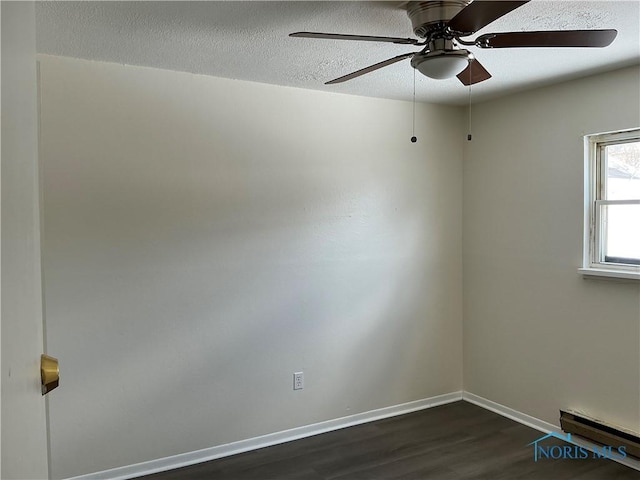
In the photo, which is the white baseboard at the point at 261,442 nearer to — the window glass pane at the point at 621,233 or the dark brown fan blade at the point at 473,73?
the window glass pane at the point at 621,233

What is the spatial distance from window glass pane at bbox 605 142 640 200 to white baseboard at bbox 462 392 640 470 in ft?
4.88

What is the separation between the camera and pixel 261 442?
120 inches

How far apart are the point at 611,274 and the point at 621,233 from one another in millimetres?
270

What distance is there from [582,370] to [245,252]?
7.17ft

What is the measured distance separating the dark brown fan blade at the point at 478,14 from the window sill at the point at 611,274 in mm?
1810

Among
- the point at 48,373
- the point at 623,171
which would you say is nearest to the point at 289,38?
the point at 48,373

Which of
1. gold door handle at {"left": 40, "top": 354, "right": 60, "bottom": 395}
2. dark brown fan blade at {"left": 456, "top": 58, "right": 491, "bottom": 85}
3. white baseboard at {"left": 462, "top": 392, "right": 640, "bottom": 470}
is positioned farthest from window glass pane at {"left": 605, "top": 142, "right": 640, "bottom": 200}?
gold door handle at {"left": 40, "top": 354, "right": 60, "bottom": 395}

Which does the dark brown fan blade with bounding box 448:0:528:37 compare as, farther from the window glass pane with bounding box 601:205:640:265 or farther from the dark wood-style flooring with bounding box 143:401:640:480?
the dark wood-style flooring with bounding box 143:401:640:480

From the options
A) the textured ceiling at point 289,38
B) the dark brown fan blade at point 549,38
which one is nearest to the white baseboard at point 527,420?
the textured ceiling at point 289,38

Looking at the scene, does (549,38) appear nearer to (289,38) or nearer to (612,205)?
(289,38)

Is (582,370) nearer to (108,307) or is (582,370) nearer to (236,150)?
(236,150)

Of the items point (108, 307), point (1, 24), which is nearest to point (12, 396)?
point (1, 24)

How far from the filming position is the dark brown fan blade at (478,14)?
1.40 metres

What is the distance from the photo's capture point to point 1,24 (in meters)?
0.58
